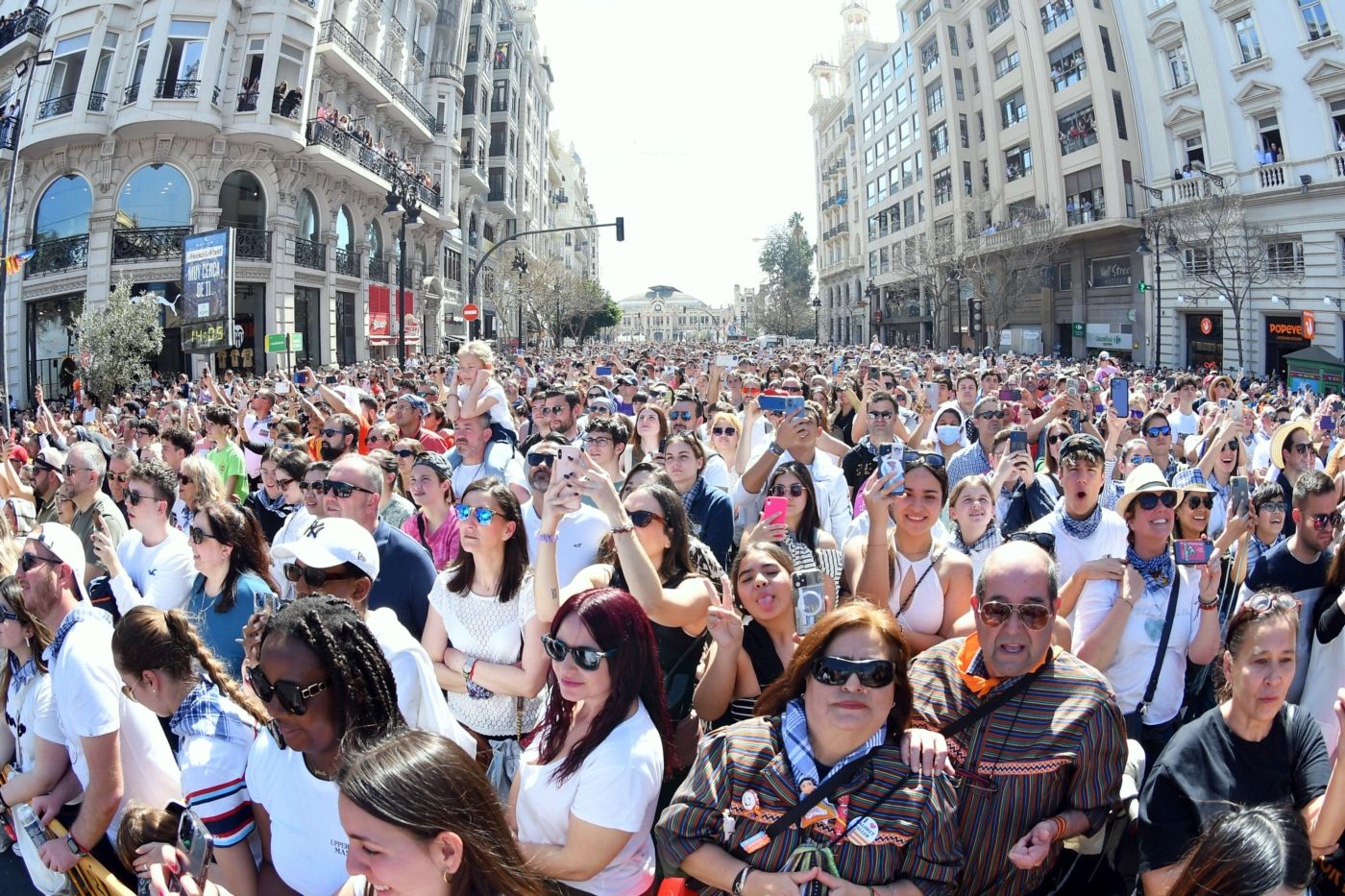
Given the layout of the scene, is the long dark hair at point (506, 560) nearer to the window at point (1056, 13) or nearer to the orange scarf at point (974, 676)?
the orange scarf at point (974, 676)

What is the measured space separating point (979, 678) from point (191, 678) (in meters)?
2.61

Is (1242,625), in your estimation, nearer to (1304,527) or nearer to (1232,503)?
(1304,527)

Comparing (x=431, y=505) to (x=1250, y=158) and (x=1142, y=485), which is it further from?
(x=1250, y=158)

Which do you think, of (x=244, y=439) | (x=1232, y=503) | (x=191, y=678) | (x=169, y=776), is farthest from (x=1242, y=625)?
(x=244, y=439)

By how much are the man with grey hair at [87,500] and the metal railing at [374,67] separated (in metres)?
24.5

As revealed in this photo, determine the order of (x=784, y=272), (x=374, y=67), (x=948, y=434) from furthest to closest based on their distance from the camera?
(x=784, y=272), (x=374, y=67), (x=948, y=434)

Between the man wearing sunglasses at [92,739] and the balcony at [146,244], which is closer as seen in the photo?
the man wearing sunglasses at [92,739]

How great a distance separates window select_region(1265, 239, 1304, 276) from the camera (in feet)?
85.1

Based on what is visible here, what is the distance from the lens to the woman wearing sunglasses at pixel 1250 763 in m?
2.46

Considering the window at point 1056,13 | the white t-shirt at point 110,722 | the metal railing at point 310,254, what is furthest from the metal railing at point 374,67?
the window at point 1056,13

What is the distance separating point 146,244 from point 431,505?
23.7 meters

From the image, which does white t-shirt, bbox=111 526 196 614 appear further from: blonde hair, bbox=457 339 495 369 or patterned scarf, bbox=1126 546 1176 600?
patterned scarf, bbox=1126 546 1176 600

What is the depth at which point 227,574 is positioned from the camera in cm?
386

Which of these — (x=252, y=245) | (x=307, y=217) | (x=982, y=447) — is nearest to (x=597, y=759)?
(x=982, y=447)
